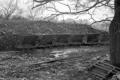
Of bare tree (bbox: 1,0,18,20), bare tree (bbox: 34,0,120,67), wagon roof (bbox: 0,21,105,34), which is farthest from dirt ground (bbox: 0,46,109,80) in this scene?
bare tree (bbox: 1,0,18,20)

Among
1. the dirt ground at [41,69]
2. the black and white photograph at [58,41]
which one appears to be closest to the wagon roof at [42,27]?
the black and white photograph at [58,41]

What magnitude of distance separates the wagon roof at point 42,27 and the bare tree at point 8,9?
6.48 ft

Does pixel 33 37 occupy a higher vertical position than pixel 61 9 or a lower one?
lower

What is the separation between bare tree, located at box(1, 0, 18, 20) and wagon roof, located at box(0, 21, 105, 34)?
6.48 feet

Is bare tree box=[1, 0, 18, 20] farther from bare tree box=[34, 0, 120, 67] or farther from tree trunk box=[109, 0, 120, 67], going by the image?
tree trunk box=[109, 0, 120, 67]

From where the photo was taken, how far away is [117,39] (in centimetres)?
684

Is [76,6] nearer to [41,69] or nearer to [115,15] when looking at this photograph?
[115,15]

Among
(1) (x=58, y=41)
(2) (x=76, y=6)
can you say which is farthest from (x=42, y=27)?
(2) (x=76, y=6)

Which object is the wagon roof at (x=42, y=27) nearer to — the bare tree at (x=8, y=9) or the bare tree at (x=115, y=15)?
the bare tree at (x=8, y=9)

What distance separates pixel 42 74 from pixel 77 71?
1547mm

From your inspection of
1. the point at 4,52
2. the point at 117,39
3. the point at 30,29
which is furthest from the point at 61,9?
the point at 30,29

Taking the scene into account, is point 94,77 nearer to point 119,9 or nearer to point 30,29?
point 119,9

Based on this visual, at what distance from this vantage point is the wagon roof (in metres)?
12.1

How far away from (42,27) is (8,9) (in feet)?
11.7
